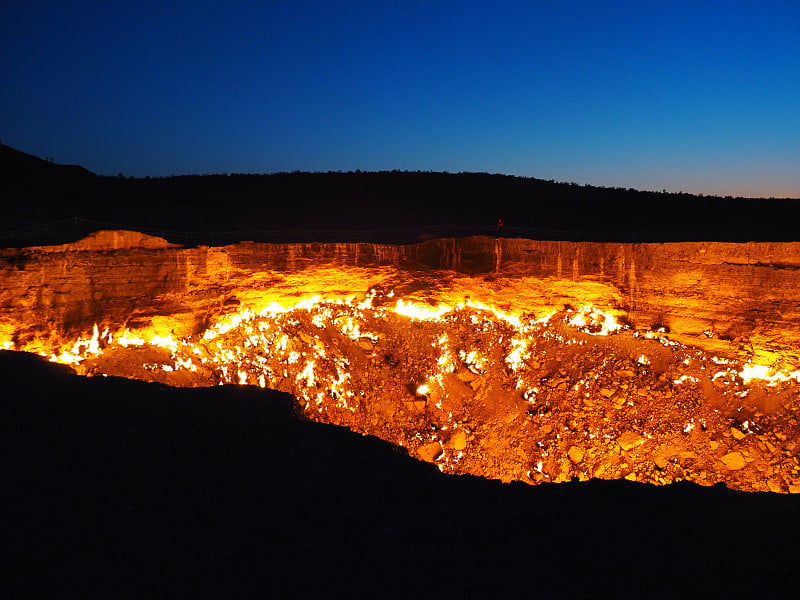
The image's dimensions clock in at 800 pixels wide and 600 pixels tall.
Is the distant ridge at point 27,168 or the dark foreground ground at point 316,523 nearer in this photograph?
the dark foreground ground at point 316,523

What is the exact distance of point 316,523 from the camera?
5.03m

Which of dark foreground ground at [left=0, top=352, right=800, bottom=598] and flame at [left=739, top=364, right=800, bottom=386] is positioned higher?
flame at [left=739, top=364, right=800, bottom=386]

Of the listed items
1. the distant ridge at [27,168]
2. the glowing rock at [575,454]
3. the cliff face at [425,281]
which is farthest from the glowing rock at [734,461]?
the distant ridge at [27,168]

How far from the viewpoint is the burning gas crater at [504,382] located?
10.9m

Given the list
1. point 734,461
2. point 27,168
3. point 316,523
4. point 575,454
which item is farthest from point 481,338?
point 27,168

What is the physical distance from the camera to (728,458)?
10602 mm

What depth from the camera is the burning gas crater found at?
35.8 ft

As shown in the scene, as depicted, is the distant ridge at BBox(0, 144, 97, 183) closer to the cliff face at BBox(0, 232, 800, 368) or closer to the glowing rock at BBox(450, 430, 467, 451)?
the cliff face at BBox(0, 232, 800, 368)

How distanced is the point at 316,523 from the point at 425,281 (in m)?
8.34

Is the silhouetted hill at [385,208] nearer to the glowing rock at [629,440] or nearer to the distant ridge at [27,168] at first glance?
the distant ridge at [27,168]

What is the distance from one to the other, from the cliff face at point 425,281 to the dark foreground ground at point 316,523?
4.85 m

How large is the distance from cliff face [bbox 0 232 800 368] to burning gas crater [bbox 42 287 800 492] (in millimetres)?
396

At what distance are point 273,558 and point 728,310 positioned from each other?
1022 centimetres

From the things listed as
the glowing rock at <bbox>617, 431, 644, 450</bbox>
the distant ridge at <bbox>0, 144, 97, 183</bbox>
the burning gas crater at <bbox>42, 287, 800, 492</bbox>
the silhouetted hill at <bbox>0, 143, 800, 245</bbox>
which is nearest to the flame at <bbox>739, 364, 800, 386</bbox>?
the burning gas crater at <bbox>42, 287, 800, 492</bbox>
